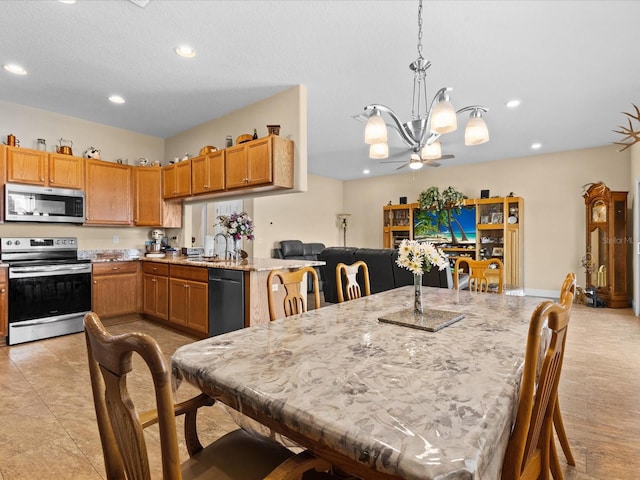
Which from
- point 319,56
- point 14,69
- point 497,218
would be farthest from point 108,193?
point 497,218

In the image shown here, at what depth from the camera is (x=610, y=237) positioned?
5609 mm

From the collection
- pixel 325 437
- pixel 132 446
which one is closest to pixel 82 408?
pixel 132 446

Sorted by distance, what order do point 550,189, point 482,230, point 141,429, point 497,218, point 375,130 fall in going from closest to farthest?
point 141,429 < point 375,130 < point 550,189 < point 497,218 < point 482,230

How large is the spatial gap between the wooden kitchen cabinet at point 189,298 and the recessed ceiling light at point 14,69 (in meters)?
2.44

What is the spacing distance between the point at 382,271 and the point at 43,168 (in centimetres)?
447

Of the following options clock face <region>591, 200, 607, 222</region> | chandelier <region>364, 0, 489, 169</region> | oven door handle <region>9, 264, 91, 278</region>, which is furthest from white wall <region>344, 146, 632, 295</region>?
oven door handle <region>9, 264, 91, 278</region>

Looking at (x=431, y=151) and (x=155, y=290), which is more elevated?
(x=431, y=151)

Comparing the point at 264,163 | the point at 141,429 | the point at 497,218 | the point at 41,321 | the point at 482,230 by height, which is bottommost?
the point at 41,321

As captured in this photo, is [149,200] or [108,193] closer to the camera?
[108,193]

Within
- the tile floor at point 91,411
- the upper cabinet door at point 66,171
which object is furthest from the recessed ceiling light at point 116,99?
the tile floor at point 91,411

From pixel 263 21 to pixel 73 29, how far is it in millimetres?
1521

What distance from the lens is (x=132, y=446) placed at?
29.6 inches

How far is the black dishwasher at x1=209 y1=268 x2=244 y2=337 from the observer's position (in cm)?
343

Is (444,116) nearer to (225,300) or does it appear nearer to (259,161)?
(259,161)
